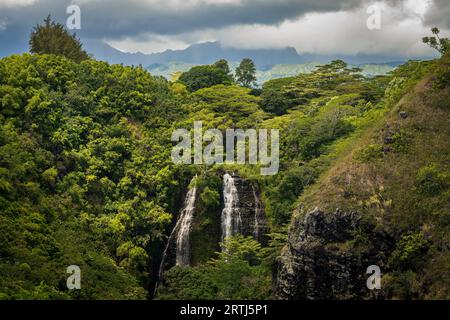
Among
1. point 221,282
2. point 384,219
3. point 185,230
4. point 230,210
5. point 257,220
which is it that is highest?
point 384,219

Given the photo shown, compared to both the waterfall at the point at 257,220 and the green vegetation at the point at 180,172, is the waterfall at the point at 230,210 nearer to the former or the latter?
the green vegetation at the point at 180,172

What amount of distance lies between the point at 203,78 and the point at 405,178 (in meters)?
31.8

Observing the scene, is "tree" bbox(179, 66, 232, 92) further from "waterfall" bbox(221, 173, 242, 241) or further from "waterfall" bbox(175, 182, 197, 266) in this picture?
"waterfall" bbox(175, 182, 197, 266)

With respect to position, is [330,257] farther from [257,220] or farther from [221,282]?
[257,220]

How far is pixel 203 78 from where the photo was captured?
56094 millimetres

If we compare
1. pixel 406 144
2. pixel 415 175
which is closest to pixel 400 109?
pixel 406 144

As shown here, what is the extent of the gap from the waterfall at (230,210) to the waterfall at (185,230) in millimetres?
2091

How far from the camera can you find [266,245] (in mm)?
35500

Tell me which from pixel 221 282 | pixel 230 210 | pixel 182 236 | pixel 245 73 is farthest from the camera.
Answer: pixel 245 73
